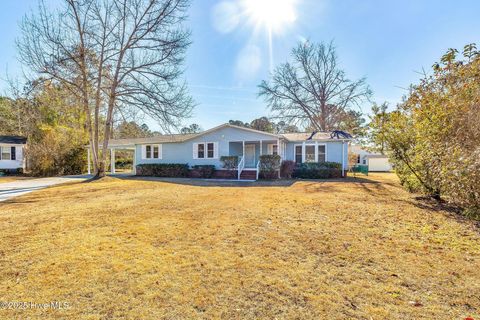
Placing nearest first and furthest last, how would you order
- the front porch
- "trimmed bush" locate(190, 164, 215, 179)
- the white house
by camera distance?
the white house, "trimmed bush" locate(190, 164, 215, 179), the front porch

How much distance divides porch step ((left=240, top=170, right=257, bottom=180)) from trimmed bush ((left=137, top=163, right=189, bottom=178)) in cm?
482

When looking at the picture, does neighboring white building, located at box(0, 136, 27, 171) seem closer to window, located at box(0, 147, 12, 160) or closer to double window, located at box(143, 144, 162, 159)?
window, located at box(0, 147, 12, 160)

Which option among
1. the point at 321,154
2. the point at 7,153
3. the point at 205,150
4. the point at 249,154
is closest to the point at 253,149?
the point at 249,154

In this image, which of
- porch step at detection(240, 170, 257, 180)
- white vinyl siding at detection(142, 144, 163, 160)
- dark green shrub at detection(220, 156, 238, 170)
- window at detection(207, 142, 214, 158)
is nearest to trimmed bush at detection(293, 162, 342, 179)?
porch step at detection(240, 170, 257, 180)

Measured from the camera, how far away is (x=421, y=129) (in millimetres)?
7621

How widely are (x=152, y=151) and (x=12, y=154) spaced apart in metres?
14.2

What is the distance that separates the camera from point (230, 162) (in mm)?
17828

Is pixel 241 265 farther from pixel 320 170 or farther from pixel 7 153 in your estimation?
pixel 7 153

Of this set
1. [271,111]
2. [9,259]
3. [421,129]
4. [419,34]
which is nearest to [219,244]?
[9,259]


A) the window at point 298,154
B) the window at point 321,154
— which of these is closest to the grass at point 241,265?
the window at point 321,154

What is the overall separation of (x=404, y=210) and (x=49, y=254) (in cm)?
817

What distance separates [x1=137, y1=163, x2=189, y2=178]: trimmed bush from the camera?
19.6 metres

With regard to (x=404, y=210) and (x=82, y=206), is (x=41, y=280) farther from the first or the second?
(x=404, y=210)

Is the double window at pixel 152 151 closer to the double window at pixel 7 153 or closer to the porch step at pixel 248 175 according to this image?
the porch step at pixel 248 175
